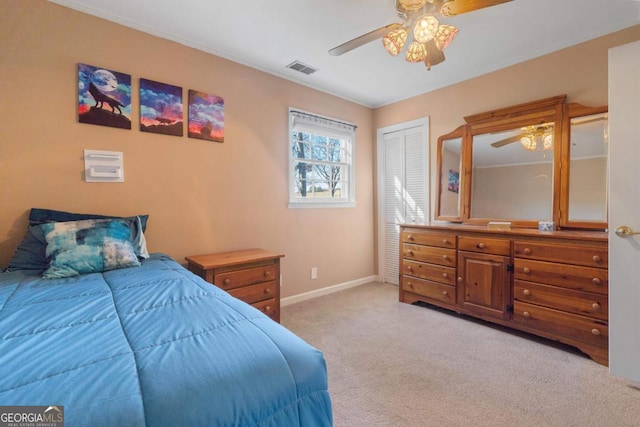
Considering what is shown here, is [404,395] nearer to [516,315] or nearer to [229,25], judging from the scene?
[516,315]

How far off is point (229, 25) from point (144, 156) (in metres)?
1.26

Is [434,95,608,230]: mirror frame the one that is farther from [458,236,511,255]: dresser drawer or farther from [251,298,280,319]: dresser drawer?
[251,298,280,319]: dresser drawer

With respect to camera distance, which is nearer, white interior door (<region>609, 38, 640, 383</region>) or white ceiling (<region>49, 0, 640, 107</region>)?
white interior door (<region>609, 38, 640, 383</region>)

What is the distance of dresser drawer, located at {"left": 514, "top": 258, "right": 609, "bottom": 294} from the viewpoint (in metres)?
2.01

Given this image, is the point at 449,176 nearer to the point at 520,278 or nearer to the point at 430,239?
the point at 430,239

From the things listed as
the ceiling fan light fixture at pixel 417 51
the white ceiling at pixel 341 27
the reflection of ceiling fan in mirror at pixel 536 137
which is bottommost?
the reflection of ceiling fan in mirror at pixel 536 137

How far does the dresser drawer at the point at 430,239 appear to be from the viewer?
285 cm

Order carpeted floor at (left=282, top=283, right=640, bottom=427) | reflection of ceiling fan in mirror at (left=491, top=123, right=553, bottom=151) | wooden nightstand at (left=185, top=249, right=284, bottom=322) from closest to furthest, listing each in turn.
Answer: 1. carpeted floor at (left=282, top=283, right=640, bottom=427)
2. wooden nightstand at (left=185, top=249, right=284, bottom=322)
3. reflection of ceiling fan in mirror at (left=491, top=123, right=553, bottom=151)

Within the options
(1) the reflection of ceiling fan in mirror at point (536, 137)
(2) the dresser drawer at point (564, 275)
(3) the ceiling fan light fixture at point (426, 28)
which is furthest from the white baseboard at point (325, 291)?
(3) the ceiling fan light fixture at point (426, 28)

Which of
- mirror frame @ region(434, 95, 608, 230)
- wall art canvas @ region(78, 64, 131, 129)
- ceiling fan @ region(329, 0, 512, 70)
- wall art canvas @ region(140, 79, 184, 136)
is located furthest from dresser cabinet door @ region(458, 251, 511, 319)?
wall art canvas @ region(78, 64, 131, 129)

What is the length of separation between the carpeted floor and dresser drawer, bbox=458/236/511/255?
2.32ft

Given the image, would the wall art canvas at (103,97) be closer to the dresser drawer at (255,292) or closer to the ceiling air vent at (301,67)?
the ceiling air vent at (301,67)

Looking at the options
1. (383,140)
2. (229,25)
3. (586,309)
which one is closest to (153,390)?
(229,25)

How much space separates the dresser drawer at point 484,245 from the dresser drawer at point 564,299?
0.93 feet
